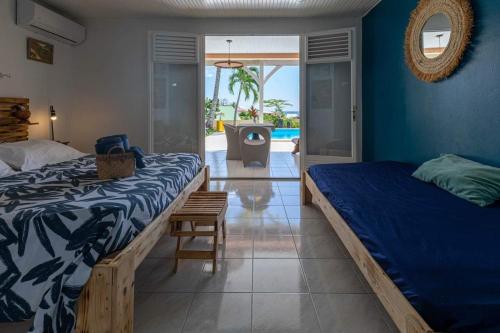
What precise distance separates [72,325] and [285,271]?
4.18ft

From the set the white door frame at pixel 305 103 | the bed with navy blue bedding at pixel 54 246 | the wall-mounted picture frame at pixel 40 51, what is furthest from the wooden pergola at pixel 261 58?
the bed with navy blue bedding at pixel 54 246

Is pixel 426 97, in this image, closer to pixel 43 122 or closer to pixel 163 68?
pixel 163 68

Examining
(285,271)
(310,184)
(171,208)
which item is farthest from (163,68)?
(285,271)

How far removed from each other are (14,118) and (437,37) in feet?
13.7

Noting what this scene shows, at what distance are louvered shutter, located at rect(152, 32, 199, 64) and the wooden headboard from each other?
1.80m

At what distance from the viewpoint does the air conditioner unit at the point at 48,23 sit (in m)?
3.69

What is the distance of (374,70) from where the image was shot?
14.9ft

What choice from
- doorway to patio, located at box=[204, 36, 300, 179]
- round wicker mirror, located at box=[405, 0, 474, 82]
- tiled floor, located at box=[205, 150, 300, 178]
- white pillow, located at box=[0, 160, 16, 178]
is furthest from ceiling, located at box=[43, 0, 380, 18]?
white pillow, located at box=[0, 160, 16, 178]

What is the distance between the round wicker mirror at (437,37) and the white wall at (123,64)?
1.64m

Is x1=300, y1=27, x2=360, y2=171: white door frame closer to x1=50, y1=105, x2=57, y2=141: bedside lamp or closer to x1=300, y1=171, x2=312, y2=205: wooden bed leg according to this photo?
x1=300, y1=171, x2=312, y2=205: wooden bed leg

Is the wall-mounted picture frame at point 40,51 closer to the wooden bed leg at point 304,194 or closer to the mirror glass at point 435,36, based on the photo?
the wooden bed leg at point 304,194

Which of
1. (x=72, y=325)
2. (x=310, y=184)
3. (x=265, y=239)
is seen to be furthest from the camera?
(x=310, y=184)

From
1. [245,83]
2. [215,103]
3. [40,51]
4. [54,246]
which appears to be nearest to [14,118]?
[40,51]

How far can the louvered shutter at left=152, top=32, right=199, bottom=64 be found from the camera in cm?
477
